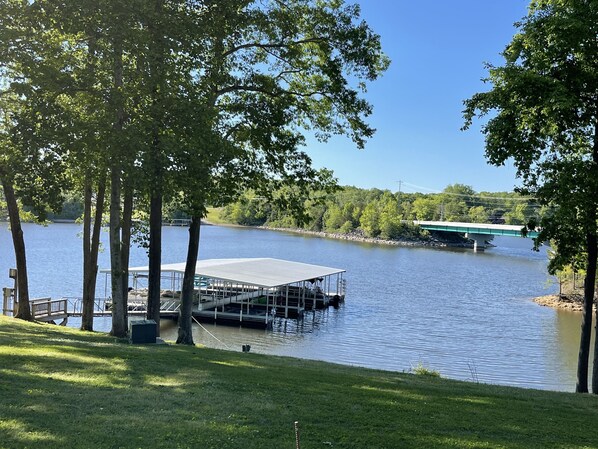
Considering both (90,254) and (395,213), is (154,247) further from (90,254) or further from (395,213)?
(395,213)

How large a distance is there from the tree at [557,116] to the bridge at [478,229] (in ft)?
337

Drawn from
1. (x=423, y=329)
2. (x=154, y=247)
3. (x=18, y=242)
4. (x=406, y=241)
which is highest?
(x=154, y=247)

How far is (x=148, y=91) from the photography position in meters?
12.3

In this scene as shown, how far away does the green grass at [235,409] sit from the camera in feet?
18.5

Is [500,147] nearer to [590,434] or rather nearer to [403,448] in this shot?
Result: [590,434]

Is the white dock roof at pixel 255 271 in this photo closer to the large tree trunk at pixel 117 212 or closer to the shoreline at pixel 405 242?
the large tree trunk at pixel 117 212

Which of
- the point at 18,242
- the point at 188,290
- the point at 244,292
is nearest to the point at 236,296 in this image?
the point at 244,292

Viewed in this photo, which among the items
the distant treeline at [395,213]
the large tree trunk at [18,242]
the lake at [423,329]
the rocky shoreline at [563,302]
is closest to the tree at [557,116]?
the lake at [423,329]

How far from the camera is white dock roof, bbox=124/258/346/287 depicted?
3438cm

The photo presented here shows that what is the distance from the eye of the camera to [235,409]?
6.78 meters

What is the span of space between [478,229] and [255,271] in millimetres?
92445

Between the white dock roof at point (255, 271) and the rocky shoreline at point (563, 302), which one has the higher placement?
the white dock roof at point (255, 271)

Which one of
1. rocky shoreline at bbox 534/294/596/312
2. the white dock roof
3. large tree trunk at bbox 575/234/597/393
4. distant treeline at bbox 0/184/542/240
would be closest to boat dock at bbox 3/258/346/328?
the white dock roof

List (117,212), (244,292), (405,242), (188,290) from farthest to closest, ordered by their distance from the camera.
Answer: (405,242) → (244,292) → (188,290) → (117,212)
